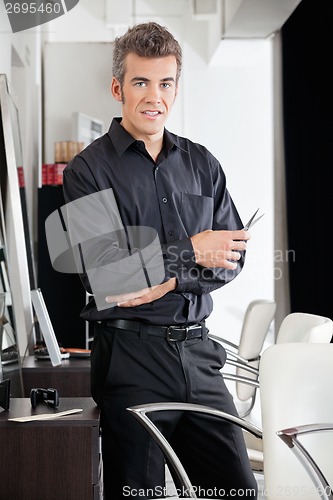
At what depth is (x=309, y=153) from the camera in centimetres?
675

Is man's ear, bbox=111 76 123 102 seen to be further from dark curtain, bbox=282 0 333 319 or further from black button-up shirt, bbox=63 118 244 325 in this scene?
dark curtain, bbox=282 0 333 319

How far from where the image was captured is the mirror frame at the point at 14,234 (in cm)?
421

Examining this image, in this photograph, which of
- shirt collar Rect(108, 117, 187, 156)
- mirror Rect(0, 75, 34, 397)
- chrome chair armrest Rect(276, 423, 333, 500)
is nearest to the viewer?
chrome chair armrest Rect(276, 423, 333, 500)

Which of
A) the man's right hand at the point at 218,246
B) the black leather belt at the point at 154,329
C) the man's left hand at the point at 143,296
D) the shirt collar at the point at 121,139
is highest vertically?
the shirt collar at the point at 121,139

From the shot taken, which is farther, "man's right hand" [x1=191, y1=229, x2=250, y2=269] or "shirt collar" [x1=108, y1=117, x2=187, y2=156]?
"shirt collar" [x1=108, y1=117, x2=187, y2=156]

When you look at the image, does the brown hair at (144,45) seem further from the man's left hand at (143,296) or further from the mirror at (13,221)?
the mirror at (13,221)

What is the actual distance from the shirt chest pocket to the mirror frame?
7.19 feet

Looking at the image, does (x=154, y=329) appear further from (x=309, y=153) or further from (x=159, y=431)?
(x=309, y=153)

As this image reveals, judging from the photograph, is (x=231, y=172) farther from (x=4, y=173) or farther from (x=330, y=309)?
(x=4, y=173)

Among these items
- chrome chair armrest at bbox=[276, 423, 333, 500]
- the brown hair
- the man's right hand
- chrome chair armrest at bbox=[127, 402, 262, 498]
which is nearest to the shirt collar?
the brown hair

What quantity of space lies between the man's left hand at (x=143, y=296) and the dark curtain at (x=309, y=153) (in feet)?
15.5

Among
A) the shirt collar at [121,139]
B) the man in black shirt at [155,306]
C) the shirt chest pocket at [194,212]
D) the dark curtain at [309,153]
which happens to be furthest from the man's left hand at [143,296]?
the dark curtain at [309,153]

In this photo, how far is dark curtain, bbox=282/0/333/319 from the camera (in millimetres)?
6629

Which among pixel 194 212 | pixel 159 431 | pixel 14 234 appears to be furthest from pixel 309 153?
pixel 159 431
